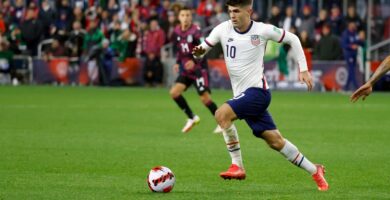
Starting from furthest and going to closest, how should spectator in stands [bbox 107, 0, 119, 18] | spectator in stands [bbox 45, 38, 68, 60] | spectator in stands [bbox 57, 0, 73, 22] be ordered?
spectator in stands [bbox 57, 0, 73, 22], spectator in stands [bbox 107, 0, 119, 18], spectator in stands [bbox 45, 38, 68, 60]

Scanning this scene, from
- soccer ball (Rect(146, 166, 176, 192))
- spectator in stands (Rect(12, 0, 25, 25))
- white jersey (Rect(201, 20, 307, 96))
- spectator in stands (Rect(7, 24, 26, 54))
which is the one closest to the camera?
soccer ball (Rect(146, 166, 176, 192))

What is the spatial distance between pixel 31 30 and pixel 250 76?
1052 inches

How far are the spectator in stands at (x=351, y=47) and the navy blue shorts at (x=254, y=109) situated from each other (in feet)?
64.9

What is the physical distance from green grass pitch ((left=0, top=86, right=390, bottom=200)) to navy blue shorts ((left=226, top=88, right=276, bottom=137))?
2.12ft

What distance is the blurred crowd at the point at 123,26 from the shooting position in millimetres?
32000

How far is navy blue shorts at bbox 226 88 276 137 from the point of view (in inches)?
424

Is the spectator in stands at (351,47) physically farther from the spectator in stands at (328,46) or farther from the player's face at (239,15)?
the player's face at (239,15)

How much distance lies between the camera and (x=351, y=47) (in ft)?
99.9

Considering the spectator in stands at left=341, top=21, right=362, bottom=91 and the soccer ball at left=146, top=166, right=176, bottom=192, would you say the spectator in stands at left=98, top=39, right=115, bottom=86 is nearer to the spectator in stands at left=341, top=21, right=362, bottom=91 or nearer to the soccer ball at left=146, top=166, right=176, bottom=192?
the spectator in stands at left=341, top=21, right=362, bottom=91

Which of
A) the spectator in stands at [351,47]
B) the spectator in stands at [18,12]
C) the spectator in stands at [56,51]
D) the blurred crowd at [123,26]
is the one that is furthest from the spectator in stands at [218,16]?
the spectator in stands at [18,12]

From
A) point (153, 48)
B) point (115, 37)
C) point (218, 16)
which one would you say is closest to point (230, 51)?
point (218, 16)

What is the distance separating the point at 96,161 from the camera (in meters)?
13.3

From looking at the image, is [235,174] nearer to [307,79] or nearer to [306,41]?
[307,79]

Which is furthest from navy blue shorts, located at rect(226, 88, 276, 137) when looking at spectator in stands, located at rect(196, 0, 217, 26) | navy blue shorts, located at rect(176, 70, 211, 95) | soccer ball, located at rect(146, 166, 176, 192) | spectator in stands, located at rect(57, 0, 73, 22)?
spectator in stands, located at rect(57, 0, 73, 22)
